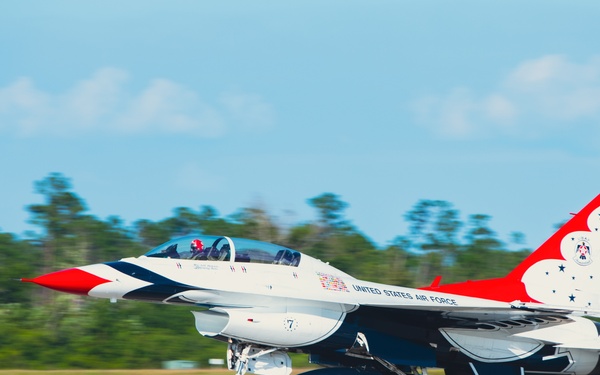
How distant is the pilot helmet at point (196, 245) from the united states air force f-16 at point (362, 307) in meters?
0.02

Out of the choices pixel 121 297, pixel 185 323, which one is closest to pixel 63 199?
pixel 185 323

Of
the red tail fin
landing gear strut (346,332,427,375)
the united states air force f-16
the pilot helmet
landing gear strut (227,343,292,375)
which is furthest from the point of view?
the red tail fin

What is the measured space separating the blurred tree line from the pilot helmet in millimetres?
12263

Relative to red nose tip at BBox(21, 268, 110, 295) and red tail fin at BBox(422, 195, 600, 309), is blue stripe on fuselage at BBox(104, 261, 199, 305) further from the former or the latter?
red tail fin at BBox(422, 195, 600, 309)

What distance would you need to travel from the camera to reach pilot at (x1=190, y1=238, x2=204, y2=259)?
1412 cm

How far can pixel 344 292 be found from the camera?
1480 cm

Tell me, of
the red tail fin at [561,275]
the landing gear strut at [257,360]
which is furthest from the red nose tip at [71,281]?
the red tail fin at [561,275]

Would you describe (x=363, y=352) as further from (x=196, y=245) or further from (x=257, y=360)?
(x=196, y=245)

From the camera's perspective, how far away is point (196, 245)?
14211 mm

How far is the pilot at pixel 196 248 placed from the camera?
556 inches

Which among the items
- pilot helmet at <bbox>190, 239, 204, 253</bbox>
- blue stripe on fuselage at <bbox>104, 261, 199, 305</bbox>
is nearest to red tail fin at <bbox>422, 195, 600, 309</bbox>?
pilot helmet at <bbox>190, 239, 204, 253</bbox>

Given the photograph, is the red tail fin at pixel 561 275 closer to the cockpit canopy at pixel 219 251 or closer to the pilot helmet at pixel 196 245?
the cockpit canopy at pixel 219 251

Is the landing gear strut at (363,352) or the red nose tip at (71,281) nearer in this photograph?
the red nose tip at (71,281)

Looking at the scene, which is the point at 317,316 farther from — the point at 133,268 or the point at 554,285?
the point at 554,285
